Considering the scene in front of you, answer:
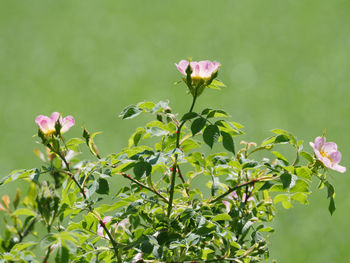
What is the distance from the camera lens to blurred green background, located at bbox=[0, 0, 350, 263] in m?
3.52

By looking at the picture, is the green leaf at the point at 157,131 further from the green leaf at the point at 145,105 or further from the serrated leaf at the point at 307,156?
the serrated leaf at the point at 307,156

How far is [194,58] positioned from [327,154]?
11.2 feet

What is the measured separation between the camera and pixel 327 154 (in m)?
1.18

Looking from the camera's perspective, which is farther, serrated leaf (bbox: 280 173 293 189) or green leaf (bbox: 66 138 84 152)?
green leaf (bbox: 66 138 84 152)

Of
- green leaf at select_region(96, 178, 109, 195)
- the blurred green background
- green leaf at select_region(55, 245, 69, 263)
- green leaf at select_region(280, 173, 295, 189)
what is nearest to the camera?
green leaf at select_region(55, 245, 69, 263)

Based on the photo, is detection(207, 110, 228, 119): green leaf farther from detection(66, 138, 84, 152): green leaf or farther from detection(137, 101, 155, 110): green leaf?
detection(66, 138, 84, 152): green leaf

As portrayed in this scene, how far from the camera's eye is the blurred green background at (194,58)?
3.52m

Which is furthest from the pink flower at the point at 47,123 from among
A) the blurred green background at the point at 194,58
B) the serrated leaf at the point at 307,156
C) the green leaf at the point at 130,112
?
the blurred green background at the point at 194,58

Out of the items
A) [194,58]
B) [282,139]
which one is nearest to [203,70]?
[282,139]

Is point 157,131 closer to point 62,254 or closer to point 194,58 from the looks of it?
point 62,254

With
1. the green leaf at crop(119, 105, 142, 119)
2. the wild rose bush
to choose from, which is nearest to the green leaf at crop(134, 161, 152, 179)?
the wild rose bush

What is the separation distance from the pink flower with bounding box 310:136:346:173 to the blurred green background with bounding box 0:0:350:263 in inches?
68.9

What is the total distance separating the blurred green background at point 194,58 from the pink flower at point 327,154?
175cm

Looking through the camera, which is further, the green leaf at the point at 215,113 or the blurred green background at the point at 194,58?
the blurred green background at the point at 194,58
